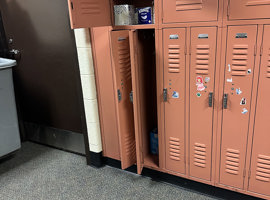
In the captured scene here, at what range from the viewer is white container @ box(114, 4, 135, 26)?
2051 millimetres

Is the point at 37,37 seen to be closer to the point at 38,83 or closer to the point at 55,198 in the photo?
the point at 38,83

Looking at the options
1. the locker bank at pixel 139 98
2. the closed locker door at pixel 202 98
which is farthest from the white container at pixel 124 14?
the closed locker door at pixel 202 98

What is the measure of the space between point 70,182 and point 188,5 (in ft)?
6.16

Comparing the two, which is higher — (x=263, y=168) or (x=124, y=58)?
(x=124, y=58)

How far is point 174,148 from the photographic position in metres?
2.18

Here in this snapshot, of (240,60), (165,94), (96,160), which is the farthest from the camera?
(96,160)

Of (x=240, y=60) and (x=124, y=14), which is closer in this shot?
(x=240, y=60)

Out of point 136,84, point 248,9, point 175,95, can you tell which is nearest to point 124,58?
point 136,84

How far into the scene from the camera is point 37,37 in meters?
2.78

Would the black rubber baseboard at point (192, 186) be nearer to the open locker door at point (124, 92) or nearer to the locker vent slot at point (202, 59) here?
the open locker door at point (124, 92)

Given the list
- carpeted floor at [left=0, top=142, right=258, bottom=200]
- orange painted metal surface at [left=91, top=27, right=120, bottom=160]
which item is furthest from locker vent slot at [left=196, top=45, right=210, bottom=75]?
carpeted floor at [left=0, top=142, right=258, bottom=200]

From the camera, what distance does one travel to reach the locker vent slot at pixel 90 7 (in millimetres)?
1816

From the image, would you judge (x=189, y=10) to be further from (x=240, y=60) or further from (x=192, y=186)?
(x=192, y=186)

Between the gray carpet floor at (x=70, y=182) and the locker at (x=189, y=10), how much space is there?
144 cm
